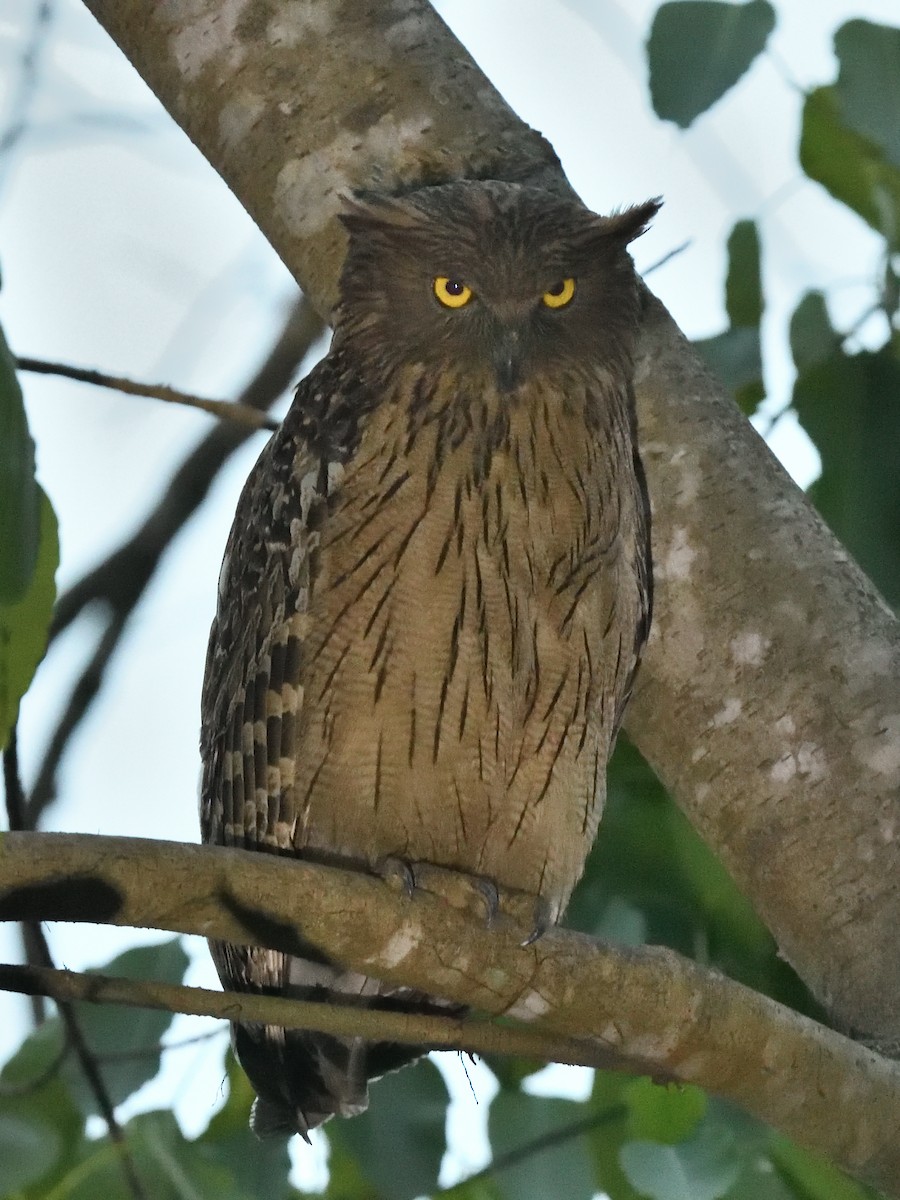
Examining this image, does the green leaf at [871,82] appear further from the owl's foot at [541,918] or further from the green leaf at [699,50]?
the owl's foot at [541,918]

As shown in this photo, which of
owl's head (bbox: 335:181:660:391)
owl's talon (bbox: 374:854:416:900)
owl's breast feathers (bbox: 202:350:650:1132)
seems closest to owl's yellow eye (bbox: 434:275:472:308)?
owl's head (bbox: 335:181:660:391)

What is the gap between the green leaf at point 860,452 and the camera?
91.1 inches

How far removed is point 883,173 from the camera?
7.71 ft

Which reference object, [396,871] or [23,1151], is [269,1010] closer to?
[23,1151]

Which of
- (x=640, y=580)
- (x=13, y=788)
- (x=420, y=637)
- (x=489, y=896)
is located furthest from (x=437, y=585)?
(x=13, y=788)

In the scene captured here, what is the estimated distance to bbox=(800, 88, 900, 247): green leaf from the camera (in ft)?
7.64

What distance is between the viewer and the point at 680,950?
2371 mm

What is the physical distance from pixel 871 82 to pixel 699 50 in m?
0.27

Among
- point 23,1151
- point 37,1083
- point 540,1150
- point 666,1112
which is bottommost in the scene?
point 666,1112

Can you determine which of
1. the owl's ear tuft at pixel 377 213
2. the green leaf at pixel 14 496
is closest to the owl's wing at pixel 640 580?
the owl's ear tuft at pixel 377 213

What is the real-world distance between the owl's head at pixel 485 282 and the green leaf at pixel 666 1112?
38.8 inches

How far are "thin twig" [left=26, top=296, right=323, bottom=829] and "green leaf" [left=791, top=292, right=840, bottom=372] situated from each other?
1384 mm

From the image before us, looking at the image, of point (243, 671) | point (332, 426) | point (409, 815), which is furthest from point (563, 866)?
point (332, 426)

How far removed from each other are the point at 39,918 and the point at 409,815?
0.94m
